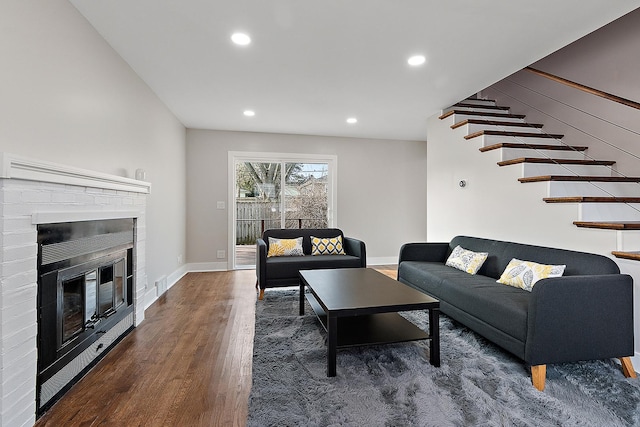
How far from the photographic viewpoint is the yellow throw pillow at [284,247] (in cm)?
421

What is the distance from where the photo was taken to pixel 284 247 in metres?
4.24

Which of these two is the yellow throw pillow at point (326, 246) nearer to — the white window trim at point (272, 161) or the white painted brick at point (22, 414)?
the white window trim at point (272, 161)

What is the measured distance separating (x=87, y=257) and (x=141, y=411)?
1.09 meters

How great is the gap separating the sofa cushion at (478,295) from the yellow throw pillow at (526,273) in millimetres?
74

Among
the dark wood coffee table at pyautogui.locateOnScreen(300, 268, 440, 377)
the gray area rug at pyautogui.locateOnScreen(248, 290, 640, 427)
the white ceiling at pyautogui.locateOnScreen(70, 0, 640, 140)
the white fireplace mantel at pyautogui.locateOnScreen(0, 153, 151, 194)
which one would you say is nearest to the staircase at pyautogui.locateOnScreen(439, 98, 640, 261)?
the white ceiling at pyautogui.locateOnScreen(70, 0, 640, 140)

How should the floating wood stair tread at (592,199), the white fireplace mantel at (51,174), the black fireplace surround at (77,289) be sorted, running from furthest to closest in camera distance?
1. the floating wood stair tread at (592,199)
2. the black fireplace surround at (77,289)
3. the white fireplace mantel at (51,174)

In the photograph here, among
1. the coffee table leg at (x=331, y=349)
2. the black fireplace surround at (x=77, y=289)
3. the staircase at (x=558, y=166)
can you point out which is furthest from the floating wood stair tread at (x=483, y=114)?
the black fireplace surround at (x=77, y=289)

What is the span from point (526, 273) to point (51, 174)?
327cm

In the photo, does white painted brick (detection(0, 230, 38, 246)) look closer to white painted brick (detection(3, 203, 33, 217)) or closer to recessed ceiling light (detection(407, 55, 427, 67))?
white painted brick (detection(3, 203, 33, 217))

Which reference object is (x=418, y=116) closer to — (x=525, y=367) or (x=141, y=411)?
(x=525, y=367)

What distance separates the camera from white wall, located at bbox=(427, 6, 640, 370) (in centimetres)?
280

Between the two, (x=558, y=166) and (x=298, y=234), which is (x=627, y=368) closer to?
(x=558, y=166)

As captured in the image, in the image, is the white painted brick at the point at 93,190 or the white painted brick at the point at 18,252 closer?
the white painted brick at the point at 18,252

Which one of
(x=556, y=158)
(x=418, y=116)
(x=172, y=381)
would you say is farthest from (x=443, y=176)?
(x=172, y=381)
